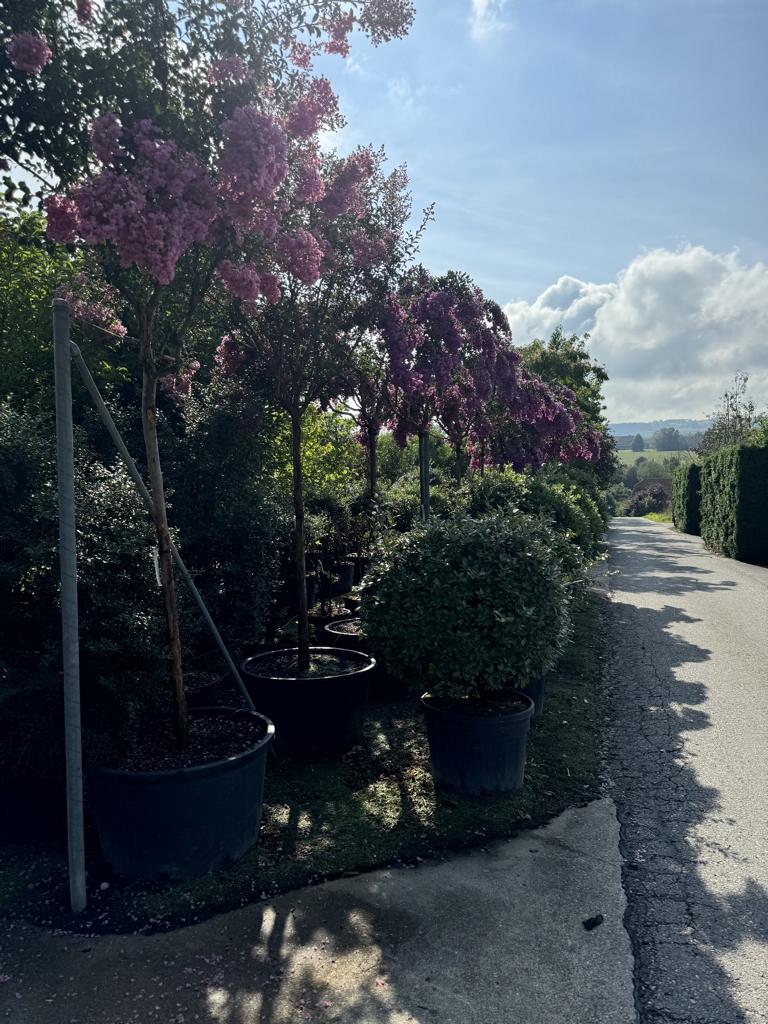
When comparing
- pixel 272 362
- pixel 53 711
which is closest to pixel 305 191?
pixel 272 362

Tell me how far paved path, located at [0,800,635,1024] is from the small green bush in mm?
1169

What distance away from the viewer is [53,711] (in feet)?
11.8

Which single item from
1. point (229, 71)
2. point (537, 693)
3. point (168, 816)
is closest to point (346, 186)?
point (229, 71)

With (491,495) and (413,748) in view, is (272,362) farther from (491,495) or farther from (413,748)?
(491,495)

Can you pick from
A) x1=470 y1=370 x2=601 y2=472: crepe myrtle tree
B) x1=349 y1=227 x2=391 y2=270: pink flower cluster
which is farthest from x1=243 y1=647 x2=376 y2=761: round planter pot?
x1=470 y1=370 x2=601 y2=472: crepe myrtle tree

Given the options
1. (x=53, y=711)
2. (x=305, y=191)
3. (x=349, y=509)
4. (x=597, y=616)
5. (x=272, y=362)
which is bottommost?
(x=597, y=616)

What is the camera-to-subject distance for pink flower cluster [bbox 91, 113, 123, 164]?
3004 mm

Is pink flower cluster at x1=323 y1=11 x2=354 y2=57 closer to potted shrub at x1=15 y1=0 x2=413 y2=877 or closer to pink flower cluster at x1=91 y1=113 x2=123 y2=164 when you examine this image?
potted shrub at x1=15 y1=0 x2=413 y2=877

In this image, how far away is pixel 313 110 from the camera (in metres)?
3.78

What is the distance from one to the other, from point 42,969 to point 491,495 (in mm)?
6824

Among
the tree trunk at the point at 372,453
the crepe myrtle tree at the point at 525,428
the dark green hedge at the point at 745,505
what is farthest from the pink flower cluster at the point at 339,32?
the dark green hedge at the point at 745,505

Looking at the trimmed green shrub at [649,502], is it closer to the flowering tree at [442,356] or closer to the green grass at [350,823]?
the flowering tree at [442,356]

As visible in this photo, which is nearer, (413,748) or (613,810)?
(613,810)

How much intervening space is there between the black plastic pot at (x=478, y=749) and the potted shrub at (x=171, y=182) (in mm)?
1115
